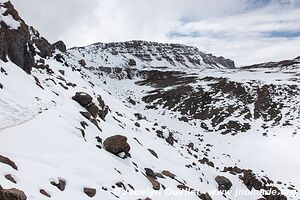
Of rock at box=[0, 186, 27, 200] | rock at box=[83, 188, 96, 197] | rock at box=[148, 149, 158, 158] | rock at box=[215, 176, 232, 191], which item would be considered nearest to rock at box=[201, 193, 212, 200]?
rock at box=[215, 176, 232, 191]

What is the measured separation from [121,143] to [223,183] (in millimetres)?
7750

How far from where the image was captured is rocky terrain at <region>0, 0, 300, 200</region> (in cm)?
1077

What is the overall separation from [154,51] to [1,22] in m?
149

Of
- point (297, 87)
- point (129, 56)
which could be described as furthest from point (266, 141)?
point (129, 56)

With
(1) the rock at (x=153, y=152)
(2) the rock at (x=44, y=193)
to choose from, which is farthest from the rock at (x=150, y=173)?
(2) the rock at (x=44, y=193)

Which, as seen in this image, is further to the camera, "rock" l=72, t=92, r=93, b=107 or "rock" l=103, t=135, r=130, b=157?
"rock" l=72, t=92, r=93, b=107

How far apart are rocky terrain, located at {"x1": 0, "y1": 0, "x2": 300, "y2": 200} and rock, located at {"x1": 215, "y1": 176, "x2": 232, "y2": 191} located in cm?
6

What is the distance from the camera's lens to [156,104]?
5600 cm

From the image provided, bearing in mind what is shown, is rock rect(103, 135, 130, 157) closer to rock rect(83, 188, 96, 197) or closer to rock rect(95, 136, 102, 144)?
rock rect(95, 136, 102, 144)

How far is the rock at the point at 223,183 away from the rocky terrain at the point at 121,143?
0.19 ft

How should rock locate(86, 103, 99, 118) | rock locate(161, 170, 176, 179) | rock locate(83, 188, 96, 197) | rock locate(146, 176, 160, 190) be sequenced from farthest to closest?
rock locate(86, 103, 99, 118) < rock locate(161, 170, 176, 179) < rock locate(146, 176, 160, 190) < rock locate(83, 188, 96, 197)

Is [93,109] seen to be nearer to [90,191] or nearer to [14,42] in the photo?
[14,42]

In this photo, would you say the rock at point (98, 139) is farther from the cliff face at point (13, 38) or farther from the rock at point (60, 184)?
the cliff face at point (13, 38)

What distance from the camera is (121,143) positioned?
1559cm
